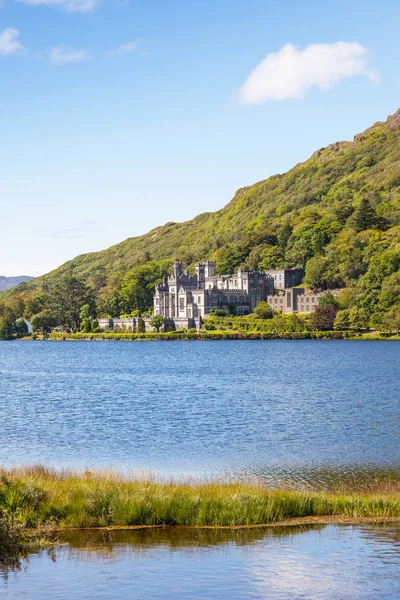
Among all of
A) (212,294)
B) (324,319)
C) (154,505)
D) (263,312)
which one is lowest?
(154,505)

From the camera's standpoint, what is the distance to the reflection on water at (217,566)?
14.1 meters

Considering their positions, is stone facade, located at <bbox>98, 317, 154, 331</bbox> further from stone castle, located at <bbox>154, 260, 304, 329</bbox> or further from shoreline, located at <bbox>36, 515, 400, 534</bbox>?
shoreline, located at <bbox>36, 515, 400, 534</bbox>

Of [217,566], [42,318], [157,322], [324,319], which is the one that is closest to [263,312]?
[324,319]

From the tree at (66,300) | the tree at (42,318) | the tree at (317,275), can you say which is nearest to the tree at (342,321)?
the tree at (317,275)

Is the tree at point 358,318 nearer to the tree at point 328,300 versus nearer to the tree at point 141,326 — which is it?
the tree at point 328,300

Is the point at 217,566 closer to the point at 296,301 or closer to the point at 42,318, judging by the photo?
the point at 296,301

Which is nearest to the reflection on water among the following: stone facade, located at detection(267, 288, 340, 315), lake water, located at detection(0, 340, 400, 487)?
lake water, located at detection(0, 340, 400, 487)

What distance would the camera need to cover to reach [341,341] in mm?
143375

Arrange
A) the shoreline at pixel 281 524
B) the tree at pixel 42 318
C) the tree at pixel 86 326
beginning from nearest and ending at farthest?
the shoreline at pixel 281 524, the tree at pixel 86 326, the tree at pixel 42 318

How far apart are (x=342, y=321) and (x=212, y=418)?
107m

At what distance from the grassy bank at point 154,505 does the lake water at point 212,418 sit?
6536 millimetres

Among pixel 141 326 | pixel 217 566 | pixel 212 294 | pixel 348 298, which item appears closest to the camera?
pixel 217 566

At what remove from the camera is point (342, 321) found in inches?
5930

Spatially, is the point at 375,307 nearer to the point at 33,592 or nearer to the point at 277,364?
the point at 277,364
